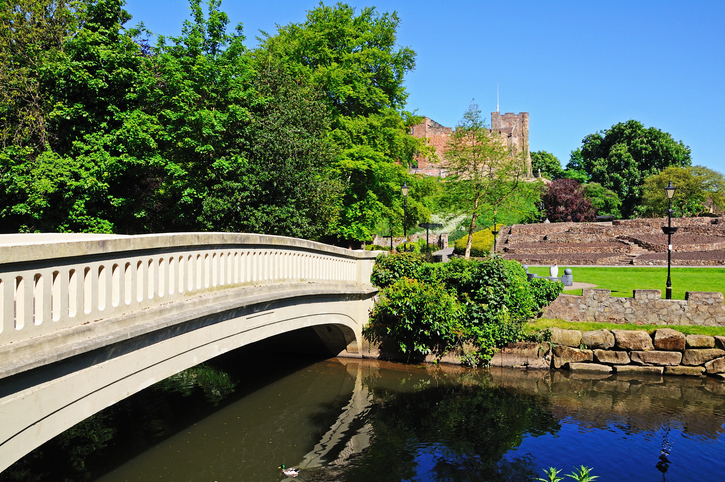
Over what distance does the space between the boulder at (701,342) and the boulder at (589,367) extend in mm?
2118

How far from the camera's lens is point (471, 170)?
26656mm

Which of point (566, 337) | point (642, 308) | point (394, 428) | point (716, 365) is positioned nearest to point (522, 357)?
point (566, 337)

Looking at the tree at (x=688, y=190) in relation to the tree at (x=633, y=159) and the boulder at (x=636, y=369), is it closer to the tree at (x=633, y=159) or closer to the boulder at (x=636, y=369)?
the tree at (x=633, y=159)

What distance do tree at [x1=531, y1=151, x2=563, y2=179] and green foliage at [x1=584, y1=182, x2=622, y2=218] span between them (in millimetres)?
22254

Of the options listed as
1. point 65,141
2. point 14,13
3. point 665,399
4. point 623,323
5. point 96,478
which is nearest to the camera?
point 96,478

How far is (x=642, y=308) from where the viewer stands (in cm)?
1510

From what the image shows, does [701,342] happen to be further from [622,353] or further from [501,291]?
[501,291]

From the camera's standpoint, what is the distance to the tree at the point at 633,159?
6122 cm

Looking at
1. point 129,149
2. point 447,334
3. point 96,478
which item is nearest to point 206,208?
point 129,149

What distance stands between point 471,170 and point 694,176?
104 ft

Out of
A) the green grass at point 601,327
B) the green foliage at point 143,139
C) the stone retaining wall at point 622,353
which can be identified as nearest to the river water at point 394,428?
the stone retaining wall at point 622,353

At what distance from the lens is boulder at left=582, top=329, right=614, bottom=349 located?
46.4ft

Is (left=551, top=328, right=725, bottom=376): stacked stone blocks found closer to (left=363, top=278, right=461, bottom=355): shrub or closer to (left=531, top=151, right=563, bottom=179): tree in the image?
(left=363, top=278, right=461, bottom=355): shrub

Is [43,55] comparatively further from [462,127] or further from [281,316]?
[462,127]
